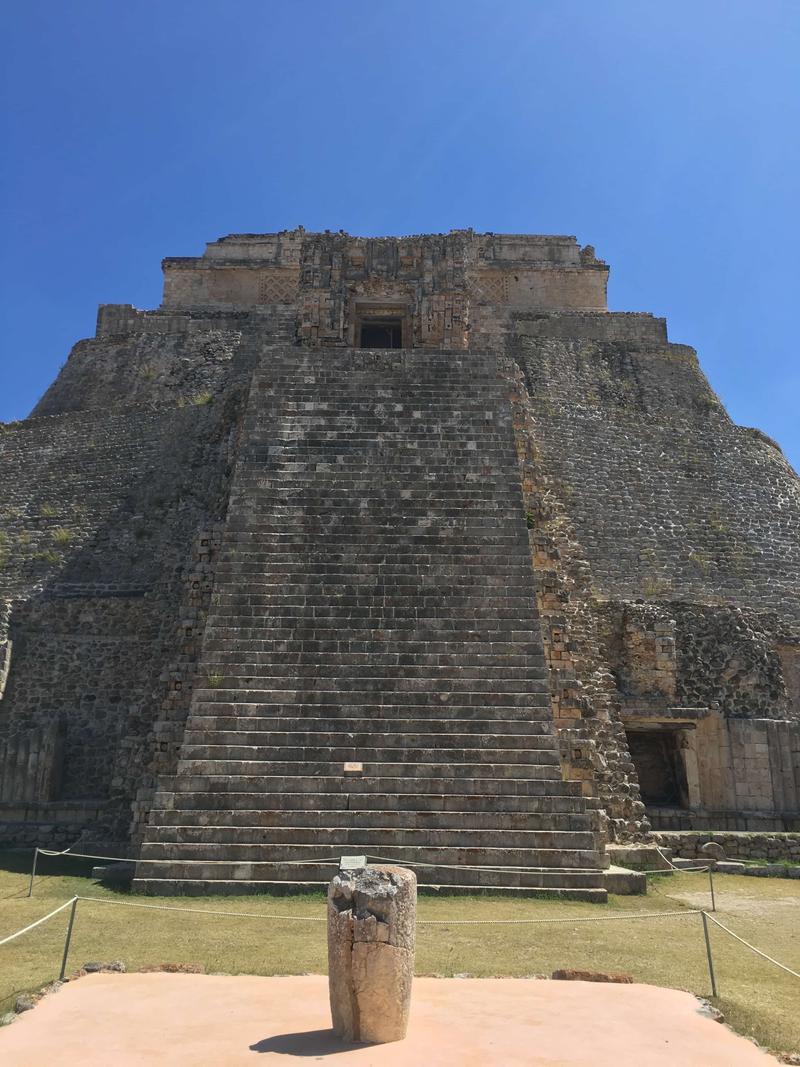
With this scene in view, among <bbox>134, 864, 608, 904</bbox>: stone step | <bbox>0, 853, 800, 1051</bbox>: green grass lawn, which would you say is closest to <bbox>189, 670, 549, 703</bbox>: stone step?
<bbox>134, 864, 608, 904</bbox>: stone step

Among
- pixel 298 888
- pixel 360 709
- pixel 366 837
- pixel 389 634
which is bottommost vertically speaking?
pixel 298 888

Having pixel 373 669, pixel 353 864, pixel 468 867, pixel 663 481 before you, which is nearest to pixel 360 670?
pixel 373 669

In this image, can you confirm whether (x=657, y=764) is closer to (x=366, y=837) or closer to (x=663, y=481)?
(x=663, y=481)

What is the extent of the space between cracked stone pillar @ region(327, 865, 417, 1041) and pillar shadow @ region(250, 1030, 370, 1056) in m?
0.05

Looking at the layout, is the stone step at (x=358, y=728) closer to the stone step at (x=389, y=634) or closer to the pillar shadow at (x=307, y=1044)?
the stone step at (x=389, y=634)

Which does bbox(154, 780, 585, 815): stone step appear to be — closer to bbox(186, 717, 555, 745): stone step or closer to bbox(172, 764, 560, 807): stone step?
bbox(172, 764, 560, 807): stone step

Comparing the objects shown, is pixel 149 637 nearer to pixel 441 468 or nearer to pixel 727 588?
pixel 441 468

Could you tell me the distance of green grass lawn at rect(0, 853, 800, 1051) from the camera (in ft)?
15.6

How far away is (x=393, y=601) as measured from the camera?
10.1m

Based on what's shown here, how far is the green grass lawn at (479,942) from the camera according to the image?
4.76 meters

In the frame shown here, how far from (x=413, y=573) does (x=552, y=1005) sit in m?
6.56

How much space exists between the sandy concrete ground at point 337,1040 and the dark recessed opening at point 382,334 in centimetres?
1580

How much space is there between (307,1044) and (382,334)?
17.6 m

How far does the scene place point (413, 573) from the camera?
10445 millimetres
